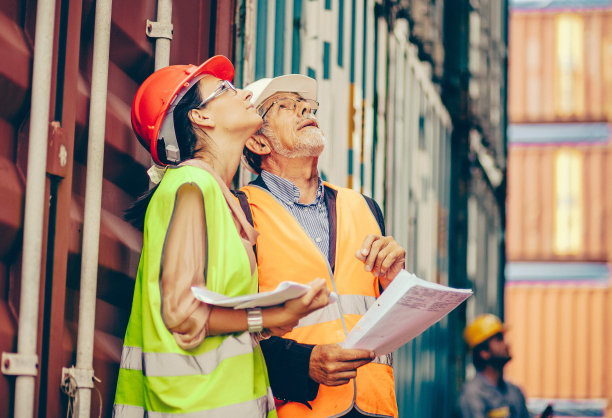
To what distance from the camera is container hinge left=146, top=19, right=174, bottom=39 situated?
3402 mm

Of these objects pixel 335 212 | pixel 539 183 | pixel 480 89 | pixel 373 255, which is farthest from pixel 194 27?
pixel 539 183

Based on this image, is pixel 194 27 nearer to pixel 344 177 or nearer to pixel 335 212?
pixel 335 212

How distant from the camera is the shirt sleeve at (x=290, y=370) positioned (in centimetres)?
297

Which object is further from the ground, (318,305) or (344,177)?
(344,177)

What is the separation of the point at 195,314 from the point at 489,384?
17.3 feet

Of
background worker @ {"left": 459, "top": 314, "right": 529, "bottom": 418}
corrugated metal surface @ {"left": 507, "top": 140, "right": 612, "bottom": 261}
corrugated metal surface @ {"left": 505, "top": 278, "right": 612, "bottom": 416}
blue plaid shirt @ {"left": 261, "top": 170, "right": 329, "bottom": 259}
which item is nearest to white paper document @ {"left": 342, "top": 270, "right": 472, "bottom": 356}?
blue plaid shirt @ {"left": 261, "top": 170, "right": 329, "bottom": 259}

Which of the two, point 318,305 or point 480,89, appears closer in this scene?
point 318,305

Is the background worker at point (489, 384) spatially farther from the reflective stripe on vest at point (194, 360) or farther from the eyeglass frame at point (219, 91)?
the reflective stripe on vest at point (194, 360)

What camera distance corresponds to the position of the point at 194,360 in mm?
2488

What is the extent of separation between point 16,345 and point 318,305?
0.78 m

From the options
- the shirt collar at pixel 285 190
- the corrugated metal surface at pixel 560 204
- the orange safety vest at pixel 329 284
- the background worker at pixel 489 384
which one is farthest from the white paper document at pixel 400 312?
the corrugated metal surface at pixel 560 204

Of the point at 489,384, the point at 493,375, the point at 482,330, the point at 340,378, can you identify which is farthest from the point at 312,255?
the point at 482,330

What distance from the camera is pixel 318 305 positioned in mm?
2518

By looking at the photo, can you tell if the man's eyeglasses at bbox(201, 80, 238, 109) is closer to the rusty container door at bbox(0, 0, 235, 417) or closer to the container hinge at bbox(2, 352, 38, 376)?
the rusty container door at bbox(0, 0, 235, 417)
